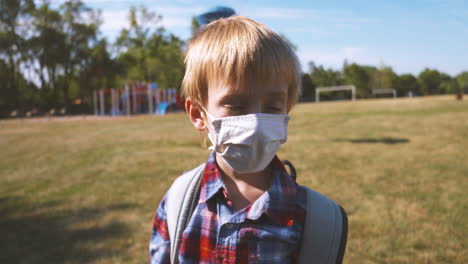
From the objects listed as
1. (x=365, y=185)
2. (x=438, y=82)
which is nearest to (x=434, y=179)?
(x=365, y=185)

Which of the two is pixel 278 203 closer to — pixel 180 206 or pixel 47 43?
pixel 180 206

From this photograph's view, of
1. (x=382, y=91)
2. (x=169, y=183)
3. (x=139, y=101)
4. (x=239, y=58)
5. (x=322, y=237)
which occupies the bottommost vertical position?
(x=169, y=183)

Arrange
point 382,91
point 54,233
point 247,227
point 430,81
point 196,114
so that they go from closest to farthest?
1. point 247,227
2. point 196,114
3. point 54,233
4. point 382,91
5. point 430,81

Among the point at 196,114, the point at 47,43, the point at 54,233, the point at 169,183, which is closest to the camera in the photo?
the point at 196,114

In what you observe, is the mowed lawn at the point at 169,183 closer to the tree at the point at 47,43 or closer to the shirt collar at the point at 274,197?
the shirt collar at the point at 274,197

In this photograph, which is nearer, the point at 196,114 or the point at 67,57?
the point at 196,114

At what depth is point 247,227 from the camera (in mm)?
1455

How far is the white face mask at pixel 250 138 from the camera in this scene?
1.49 m

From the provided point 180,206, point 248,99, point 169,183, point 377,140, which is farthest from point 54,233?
point 377,140

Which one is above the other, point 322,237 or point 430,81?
point 430,81

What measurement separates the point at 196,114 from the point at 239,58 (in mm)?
396

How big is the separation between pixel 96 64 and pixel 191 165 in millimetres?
39340

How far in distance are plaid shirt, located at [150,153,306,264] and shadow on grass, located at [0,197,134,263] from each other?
2291 mm

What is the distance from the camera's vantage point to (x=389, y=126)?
1281 cm
